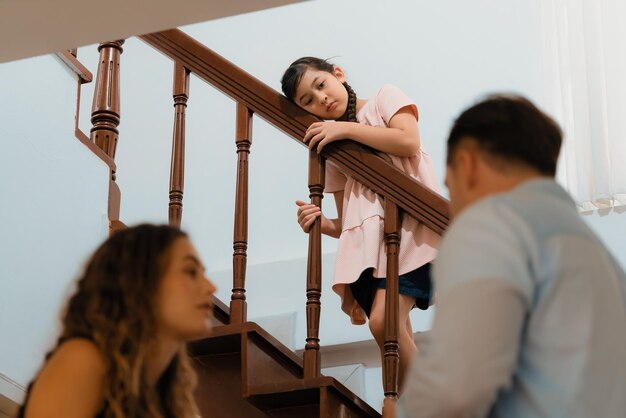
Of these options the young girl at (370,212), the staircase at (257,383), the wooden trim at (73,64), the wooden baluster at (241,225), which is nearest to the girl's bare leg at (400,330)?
the young girl at (370,212)

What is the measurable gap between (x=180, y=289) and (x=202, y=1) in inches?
34.8

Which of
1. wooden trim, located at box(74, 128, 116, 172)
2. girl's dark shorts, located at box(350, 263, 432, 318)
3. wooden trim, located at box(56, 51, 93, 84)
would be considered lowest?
girl's dark shorts, located at box(350, 263, 432, 318)

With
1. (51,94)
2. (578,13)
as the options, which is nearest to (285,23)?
(578,13)

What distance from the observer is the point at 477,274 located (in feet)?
4.63

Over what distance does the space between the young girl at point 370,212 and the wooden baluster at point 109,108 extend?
0.70 metres

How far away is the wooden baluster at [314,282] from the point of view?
10.6ft

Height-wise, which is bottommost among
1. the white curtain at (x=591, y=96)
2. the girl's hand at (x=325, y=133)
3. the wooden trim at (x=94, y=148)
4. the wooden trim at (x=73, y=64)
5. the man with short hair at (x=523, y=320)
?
the man with short hair at (x=523, y=320)

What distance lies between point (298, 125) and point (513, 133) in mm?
1917

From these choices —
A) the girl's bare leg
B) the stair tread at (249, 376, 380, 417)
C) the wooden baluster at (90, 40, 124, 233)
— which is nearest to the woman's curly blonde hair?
the stair tread at (249, 376, 380, 417)

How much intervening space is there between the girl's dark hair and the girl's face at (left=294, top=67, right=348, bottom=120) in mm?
14

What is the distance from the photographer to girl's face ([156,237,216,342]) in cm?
187

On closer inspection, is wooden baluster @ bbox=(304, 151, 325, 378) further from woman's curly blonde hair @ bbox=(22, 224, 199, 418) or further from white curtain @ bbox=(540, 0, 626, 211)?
white curtain @ bbox=(540, 0, 626, 211)

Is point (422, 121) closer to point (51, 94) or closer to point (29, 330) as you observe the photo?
point (51, 94)

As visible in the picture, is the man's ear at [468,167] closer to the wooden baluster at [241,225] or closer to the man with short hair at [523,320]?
the man with short hair at [523,320]
